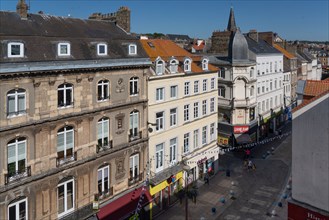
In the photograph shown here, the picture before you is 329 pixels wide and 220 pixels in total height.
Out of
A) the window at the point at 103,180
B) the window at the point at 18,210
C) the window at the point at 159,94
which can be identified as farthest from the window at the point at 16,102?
the window at the point at 159,94

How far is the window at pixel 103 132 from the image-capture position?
880 inches

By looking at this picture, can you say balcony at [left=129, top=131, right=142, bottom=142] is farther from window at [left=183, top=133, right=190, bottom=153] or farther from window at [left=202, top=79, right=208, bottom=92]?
window at [left=202, top=79, right=208, bottom=92]

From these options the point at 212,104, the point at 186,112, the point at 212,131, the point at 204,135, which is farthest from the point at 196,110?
the point at 212,131

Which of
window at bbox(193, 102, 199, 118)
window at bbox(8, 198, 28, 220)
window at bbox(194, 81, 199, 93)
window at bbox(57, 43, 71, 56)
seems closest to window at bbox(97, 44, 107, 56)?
window at bbox(57, 43, 71, 56)

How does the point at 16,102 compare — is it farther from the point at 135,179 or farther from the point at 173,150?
the point at 173,150

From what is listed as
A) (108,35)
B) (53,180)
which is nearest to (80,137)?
(53,180)

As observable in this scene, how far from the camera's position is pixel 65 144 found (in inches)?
797

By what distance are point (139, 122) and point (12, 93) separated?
33.2ft

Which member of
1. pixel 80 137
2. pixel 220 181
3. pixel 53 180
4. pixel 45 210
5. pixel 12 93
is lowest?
pixel 220 181

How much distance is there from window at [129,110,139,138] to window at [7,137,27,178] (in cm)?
835

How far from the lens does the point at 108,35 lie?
937 inches

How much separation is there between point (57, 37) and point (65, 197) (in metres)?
9.43

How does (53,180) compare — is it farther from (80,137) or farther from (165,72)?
(165,72)

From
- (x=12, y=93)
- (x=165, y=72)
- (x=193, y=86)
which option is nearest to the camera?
(x=12, y=93)
